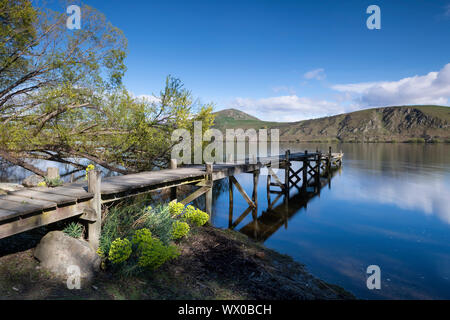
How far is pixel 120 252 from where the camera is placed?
522cm

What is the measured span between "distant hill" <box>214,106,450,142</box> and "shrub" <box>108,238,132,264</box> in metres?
117

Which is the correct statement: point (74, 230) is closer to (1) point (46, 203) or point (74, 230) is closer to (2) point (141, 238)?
(1) point (46, 203)

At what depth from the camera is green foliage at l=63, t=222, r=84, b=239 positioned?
18.1 ft

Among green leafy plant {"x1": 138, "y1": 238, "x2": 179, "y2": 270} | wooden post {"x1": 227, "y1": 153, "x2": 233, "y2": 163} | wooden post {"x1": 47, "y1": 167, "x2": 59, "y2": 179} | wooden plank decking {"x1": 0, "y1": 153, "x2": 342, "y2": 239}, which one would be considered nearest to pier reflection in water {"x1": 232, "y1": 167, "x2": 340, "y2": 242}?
wooden post {"x1": 227, "y1": 153, "x2": 233, "y2": 163}

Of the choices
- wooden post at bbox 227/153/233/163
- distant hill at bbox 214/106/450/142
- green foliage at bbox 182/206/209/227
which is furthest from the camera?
distant hill at bbox 214/106/450/142

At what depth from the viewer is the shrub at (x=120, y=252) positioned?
5.12 metres

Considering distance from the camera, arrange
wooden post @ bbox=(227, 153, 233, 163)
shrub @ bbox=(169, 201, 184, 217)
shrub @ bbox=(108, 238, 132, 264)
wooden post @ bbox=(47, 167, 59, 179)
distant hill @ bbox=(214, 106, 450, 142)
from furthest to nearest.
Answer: distant hill @ bbox=(214, 106, 450, 142)
wooden post @ bbox=(227, 153, 233, 163)
shrub @ bbox=(169, 201, 184, 217)
wooden post @ bbox=(47, 167, 59, 179)
shrub @ bbox=(108, 238, 132, 264)

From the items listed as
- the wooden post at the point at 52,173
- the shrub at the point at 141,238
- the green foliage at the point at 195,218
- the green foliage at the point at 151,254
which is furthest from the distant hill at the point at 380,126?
the green foliage at the point at 151,254

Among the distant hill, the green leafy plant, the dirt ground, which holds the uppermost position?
the distant hill

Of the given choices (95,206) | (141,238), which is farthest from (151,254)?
(95,206)

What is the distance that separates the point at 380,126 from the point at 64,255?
586 ft

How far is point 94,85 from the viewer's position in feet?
37.2

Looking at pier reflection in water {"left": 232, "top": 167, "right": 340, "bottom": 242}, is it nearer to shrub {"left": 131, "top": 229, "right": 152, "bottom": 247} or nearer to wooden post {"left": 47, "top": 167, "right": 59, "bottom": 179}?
shrub {"left": 131, "top": 229, "right": 152, "bottom": 247}

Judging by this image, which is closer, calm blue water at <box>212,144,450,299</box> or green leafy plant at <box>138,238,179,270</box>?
green leafy plant at <box>138,238,179,270</box>
